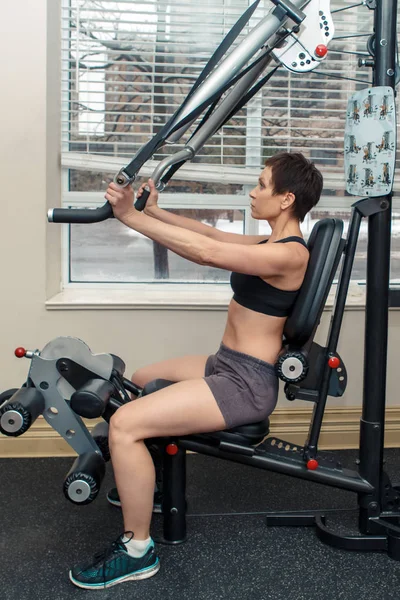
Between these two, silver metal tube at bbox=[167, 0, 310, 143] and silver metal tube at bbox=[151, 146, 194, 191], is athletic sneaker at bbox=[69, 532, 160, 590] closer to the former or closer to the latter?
silver metal tube at bbox=[151, 146, 194, 191]

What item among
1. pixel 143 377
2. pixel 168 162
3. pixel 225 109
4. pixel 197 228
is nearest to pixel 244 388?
pixel 143 377

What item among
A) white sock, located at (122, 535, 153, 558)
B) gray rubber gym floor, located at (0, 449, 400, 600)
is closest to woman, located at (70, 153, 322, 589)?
white sock, located at (122, 535, 153, 558)

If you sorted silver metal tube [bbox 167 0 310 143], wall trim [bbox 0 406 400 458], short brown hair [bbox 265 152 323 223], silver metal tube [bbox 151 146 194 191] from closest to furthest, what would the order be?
1. silver metal tube [bbox 167 0 310 143]
2. silver metal tube [bbox 151 146 194 191]
3. short brown hair [bbox 265 152 323 223]
4. wall trim [bbox 0 406 400 458]

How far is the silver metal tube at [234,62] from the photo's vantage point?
5.42 ft

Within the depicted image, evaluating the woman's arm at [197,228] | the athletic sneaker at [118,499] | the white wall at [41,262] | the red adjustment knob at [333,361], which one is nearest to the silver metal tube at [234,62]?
the woman's arm at [197,228]

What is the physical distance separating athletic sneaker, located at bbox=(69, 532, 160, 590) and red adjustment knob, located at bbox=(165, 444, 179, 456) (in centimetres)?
28

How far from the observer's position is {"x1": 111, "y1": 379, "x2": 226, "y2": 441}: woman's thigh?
6.22 ft

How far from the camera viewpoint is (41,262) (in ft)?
9.09

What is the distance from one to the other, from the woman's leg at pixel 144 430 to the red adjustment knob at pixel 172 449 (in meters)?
0.10

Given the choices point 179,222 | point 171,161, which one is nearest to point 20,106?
point 179,222

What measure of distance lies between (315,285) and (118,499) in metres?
1.11

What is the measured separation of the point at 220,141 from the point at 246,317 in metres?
1.20

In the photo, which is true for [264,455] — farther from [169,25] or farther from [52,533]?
[169,25]

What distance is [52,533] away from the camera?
2184 millimetres
